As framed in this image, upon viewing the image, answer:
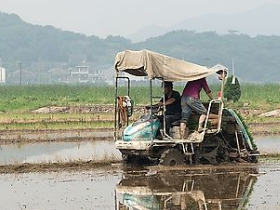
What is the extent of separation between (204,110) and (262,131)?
11995 millimetres

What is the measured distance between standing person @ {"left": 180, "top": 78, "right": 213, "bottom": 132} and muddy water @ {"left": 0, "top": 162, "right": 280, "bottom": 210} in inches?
60.6

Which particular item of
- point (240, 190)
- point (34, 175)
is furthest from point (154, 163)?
point (240, 190)

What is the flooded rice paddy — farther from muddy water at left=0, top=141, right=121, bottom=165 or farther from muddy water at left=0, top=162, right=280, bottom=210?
muddy water at left=0, top=141, right=121, bottom=165

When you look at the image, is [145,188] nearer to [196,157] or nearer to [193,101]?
[196,157]

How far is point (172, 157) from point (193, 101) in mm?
1390

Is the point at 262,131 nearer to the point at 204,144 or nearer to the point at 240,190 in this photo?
the point at 204,144

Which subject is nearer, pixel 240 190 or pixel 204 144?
pixel 240 190

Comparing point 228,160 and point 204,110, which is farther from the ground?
point 204,110

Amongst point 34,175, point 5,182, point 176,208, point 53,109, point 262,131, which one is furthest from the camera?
point 53,109

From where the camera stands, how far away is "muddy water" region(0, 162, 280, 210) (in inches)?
479

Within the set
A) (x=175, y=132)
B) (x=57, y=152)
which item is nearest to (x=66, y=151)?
(x=57, y=152)

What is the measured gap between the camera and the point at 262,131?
2877 cm

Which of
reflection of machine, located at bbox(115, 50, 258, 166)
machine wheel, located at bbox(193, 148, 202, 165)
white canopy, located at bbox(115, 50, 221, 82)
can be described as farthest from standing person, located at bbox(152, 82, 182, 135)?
machine wheel, located at bbox(193, 148, 202, 165)

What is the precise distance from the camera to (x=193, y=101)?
675 inches
